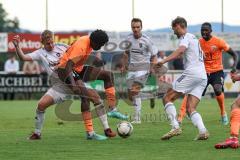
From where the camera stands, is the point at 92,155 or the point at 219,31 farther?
the point at 219,31

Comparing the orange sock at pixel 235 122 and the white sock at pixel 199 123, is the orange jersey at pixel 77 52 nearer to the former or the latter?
the white sock at pixel 199 123

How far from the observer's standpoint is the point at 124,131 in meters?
13.9

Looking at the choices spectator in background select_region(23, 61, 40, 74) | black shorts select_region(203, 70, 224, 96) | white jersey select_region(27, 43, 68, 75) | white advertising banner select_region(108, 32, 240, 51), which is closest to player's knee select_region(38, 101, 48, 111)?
white jersey select_region(27, 43, 68, 75)

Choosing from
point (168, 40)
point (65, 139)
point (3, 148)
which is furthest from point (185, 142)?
point (168, 40)

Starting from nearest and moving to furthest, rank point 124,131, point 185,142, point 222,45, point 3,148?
1. point 3,148
2. point 185,142
3. point 124,131
4. point 222,45

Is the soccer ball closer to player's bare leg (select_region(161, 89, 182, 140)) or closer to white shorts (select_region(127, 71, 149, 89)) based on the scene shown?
player's bare leg (select_region(161, 89, 182, 140))

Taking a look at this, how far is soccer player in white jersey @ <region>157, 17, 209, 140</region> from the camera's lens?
13234mm

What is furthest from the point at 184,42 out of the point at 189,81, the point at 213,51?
the point at 213,51

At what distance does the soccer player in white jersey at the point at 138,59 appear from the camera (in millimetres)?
18625

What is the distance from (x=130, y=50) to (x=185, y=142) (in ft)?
20.9

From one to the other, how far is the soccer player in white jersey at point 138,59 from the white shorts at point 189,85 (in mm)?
4982

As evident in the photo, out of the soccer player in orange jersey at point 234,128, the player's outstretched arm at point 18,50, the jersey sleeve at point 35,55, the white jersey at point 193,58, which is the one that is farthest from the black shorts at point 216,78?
the soccer player in orange jersey at point 234,128

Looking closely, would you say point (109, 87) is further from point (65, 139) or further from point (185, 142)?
point (185, 142)

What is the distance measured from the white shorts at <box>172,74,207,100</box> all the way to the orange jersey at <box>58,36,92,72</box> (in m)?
1.76
